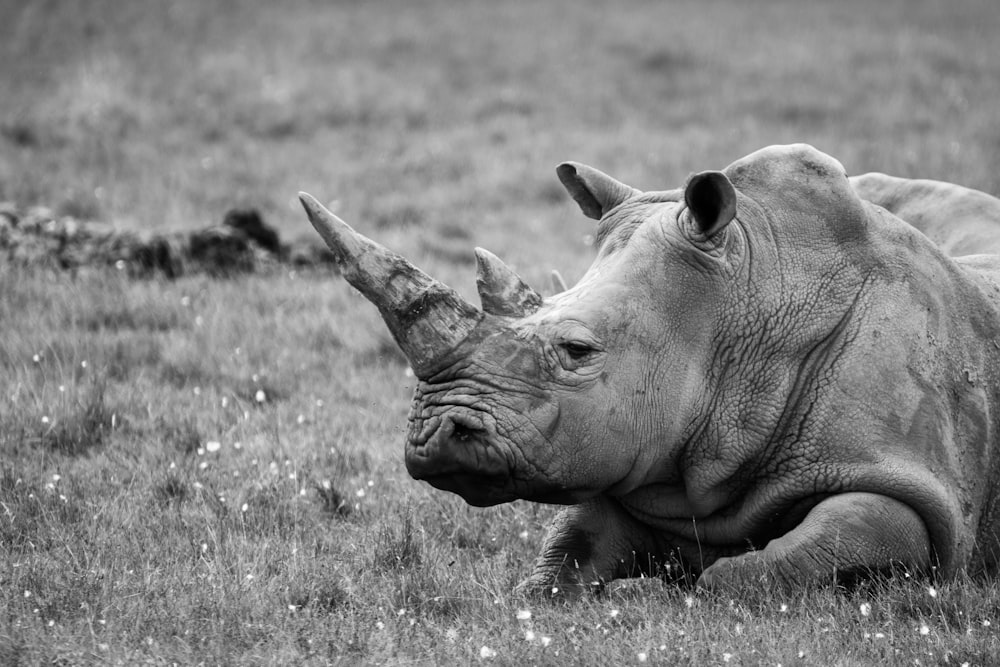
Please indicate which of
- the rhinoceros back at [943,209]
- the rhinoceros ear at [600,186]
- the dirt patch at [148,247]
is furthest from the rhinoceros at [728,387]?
the dirt patch at [148,247]

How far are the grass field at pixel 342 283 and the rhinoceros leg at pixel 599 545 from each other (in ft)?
0.63

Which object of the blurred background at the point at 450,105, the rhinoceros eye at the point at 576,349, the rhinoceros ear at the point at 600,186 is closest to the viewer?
the rhinoceros eye at the point at 576,349

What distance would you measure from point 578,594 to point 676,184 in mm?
9099

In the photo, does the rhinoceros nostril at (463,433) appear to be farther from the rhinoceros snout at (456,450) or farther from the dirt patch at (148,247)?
the dirt patch at (148,247)

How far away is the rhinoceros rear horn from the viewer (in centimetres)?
567

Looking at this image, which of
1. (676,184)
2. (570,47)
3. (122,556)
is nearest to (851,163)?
(676,184)

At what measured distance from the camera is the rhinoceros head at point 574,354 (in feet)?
17.6

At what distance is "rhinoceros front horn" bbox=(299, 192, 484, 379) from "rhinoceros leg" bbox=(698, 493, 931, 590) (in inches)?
62.5

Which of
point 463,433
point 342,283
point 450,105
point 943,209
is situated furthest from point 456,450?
point 450,105

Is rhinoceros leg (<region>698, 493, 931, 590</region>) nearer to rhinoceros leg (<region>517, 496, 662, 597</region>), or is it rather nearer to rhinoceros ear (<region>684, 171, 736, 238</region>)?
rhinoceros leg (<region>517, 496, 662, 597</region>)

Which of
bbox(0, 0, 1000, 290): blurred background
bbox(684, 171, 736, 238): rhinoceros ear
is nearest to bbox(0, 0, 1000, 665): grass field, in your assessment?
bbox(0, 0, 1000, 290): blurred background

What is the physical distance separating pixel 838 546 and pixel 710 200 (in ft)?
5.19

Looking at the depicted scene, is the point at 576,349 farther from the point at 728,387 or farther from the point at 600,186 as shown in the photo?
the point at 600,186

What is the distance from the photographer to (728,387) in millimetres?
5902
